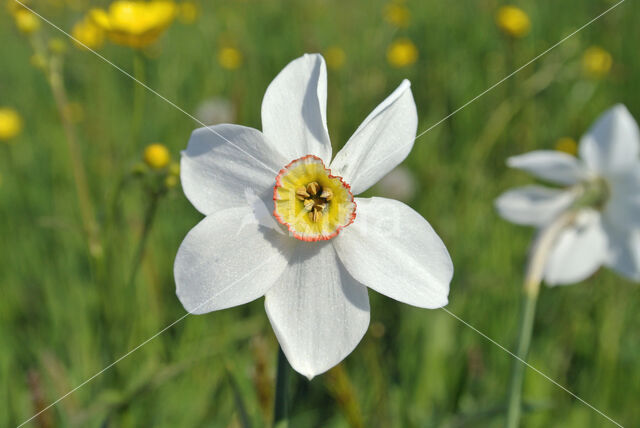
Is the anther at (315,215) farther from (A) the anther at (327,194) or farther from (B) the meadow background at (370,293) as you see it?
(B) the meadow background at (370,293)

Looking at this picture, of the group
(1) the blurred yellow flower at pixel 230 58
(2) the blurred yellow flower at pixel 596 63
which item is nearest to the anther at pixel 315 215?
(1) the blurred yellow flower at pixel 230 58

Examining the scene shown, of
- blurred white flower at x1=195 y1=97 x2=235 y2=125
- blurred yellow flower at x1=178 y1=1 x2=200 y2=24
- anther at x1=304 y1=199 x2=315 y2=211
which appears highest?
anther at x1=304 y1=199 x2=315 y2=211

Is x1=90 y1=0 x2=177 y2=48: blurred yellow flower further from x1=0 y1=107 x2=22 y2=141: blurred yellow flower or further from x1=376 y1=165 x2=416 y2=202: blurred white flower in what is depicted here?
x1=0 y1=107 x2=22 y2=141: blurred yellow flower

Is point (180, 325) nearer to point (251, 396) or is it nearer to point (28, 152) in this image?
point (251, 396)

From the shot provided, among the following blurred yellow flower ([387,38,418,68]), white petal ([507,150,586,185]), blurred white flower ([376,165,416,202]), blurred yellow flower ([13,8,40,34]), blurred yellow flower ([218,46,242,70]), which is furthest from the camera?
blurred yellow flower ([218,46,242,70])

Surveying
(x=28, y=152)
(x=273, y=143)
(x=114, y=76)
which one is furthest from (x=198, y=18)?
(x=273, y=143)

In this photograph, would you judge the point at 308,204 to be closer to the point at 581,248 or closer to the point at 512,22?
the point at 581,248

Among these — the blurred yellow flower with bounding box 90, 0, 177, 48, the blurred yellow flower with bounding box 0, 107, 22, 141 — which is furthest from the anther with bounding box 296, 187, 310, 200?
the blurred yellow flower with bounding box 0, 107, 22, 141
